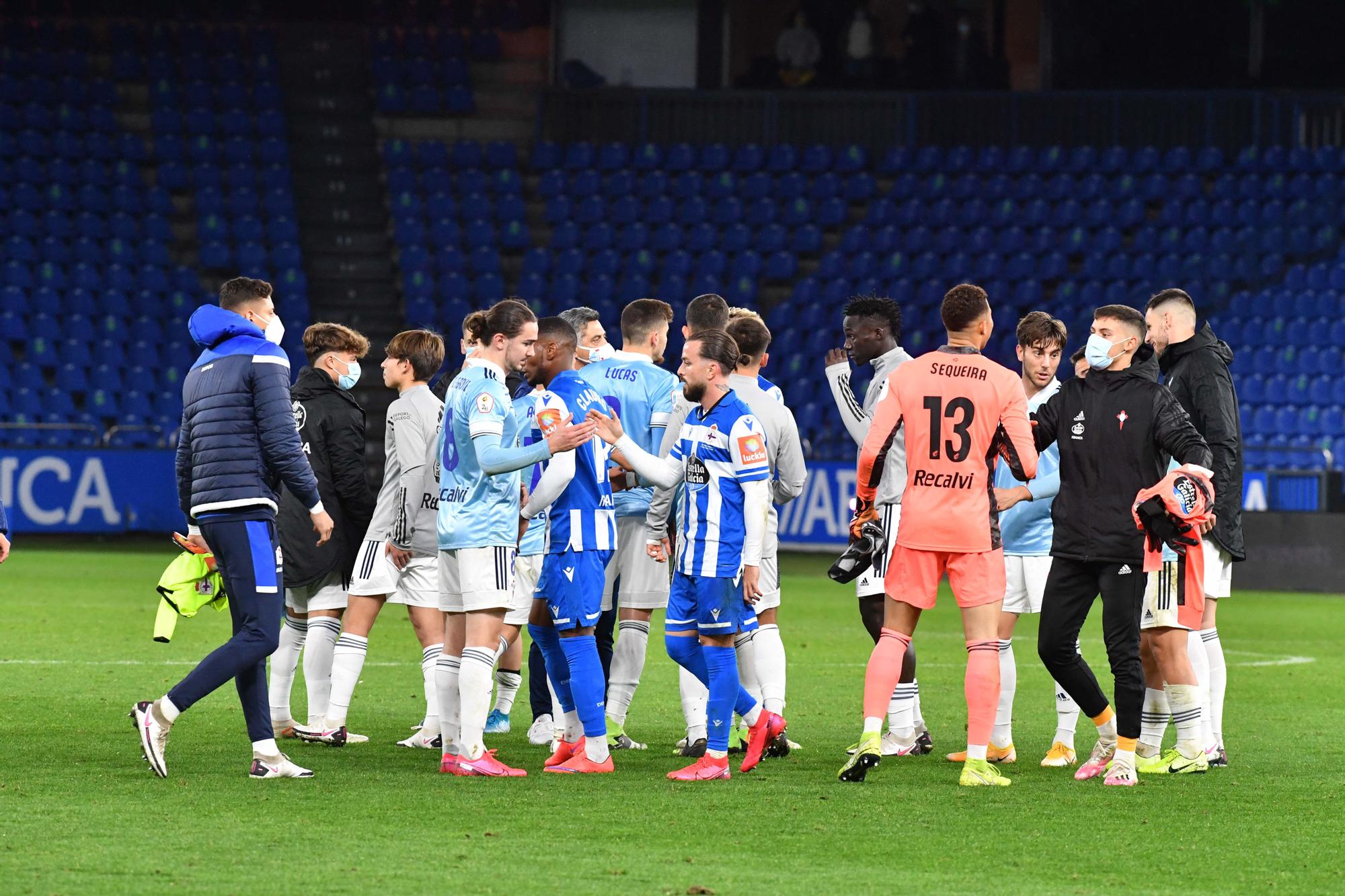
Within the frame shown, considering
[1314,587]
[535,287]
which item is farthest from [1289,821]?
[535,287]

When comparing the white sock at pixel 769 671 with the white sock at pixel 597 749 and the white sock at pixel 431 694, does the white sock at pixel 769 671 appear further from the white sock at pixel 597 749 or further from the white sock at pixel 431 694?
the white sock at pixel 431 694

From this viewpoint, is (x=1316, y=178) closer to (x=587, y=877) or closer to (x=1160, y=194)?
(x=1160, y=194)

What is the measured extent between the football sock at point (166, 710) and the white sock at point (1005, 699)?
3.59m

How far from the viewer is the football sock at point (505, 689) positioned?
8781mm

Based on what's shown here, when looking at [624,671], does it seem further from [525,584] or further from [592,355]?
[592,355]

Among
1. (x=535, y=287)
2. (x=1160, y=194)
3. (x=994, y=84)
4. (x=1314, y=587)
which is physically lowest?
(x=1314, y=587)

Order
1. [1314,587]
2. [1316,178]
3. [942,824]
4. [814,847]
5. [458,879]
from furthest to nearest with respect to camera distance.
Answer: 1. [1316,178]
2. [1314,587]
3. [942,824]
4. [814,847]
5. [458,879]

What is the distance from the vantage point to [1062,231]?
81.5 feet

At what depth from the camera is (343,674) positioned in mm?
8109

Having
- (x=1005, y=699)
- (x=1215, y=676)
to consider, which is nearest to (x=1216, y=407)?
(x=1215, y=676)

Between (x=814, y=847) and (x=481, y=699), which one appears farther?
(x=481, y=699)

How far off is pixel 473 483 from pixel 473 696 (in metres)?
0.90

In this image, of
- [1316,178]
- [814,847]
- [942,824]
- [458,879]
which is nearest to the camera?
[458,879]

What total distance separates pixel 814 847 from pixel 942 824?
0.70 m
